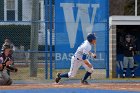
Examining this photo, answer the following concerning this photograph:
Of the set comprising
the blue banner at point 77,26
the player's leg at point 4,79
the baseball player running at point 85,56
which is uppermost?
the blue banner at point 77,26

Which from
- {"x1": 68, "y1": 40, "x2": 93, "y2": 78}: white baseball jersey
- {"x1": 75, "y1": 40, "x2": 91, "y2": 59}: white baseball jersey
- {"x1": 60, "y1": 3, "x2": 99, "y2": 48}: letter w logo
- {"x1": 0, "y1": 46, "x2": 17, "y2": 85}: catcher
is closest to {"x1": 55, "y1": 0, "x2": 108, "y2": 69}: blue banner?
{"x1": 60, "y1": 3, "x2": 99, "y2": 48}: letter w logo

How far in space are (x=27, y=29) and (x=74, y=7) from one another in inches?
82.2

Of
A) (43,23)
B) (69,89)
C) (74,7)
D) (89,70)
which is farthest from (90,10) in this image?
(69,89)

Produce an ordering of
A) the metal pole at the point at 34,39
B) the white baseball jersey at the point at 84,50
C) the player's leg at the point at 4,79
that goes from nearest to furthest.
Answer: the white baseball jersey at the point at 84,50
the player's leg at the point at 4,79
the metal pole at the point at 34,39

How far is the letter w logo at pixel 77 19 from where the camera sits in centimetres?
2019

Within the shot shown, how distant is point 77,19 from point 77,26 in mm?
277

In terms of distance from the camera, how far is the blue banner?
20125mm

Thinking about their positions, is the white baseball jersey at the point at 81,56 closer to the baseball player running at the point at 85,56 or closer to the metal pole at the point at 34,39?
the baseball player running at the point at 85,56

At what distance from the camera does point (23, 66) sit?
20578 mm

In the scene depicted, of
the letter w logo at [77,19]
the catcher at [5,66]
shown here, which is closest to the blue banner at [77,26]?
the letter w logo at [77,19]

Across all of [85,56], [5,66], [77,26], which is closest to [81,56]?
[85,56]

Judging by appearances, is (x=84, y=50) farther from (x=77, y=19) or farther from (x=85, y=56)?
(x=77, y=19)

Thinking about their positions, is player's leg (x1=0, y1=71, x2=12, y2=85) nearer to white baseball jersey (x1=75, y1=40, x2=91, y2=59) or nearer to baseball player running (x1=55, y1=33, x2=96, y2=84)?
baseball player running (x1=55, y1=33, x2=96, y2=84)

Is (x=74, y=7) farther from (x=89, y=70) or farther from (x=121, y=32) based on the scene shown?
(x=89, y=70)
